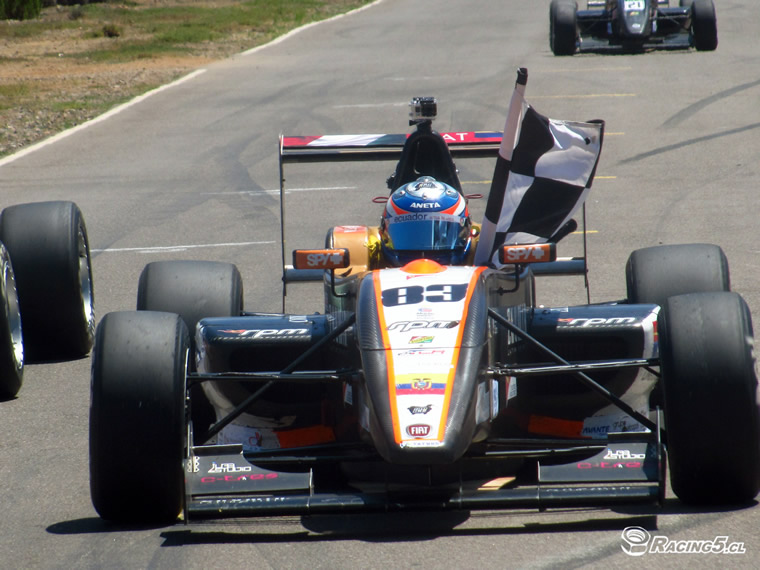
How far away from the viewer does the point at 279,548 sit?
4.79 m

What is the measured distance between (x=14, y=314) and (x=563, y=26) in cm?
1985

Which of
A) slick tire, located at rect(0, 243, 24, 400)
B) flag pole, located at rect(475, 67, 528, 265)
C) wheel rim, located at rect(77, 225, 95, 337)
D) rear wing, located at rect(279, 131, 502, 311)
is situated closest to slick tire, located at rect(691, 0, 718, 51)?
rear wing, located at rect(279, 131, 502, 311)

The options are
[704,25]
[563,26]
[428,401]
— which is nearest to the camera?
[428,401]

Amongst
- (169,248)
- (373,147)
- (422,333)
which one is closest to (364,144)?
(373,147)

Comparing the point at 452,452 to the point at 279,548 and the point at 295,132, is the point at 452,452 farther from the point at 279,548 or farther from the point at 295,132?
the point at 295,132

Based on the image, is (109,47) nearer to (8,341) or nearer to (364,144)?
(364,144)

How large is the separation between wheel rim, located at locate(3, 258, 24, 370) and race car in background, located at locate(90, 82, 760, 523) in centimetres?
162

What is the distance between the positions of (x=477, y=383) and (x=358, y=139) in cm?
288

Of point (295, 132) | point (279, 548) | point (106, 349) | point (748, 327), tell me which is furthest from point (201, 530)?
point (295, 132)

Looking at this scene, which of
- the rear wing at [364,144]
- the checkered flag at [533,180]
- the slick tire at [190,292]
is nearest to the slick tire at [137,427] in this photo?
the slick tire at [190,292]

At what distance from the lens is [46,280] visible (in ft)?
26.1

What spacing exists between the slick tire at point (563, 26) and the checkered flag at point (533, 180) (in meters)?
19.8

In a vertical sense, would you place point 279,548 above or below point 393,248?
below

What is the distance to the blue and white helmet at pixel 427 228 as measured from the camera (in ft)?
20.4
